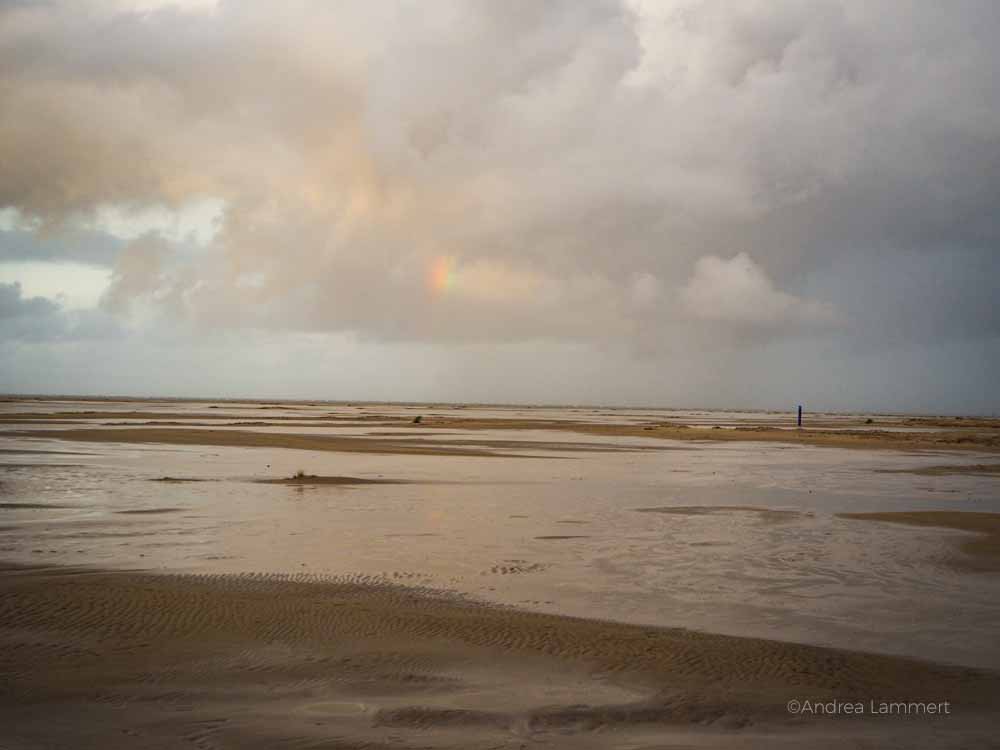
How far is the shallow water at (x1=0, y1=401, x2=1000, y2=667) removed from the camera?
10.5m

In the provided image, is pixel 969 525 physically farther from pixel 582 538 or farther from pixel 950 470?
pixel 950 470

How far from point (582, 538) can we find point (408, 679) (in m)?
8.20

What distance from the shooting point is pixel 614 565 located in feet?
43.2

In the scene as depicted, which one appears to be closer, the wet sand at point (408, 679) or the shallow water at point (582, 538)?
the wet sand at point (408, 679)

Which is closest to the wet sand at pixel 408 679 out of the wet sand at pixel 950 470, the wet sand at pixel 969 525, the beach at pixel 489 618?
the beach at pixel 489 618

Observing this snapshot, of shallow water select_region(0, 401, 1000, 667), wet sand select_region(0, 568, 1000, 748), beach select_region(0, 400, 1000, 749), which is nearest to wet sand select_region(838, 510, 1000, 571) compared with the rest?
beach select_region(0, 400, 1000, 749)

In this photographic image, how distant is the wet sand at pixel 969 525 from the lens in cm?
1399

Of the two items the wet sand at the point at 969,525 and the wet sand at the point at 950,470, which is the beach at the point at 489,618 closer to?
the wet sand at the point at 969,525

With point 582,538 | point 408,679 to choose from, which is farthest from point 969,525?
point 408,679

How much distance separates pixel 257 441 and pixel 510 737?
40721 mm

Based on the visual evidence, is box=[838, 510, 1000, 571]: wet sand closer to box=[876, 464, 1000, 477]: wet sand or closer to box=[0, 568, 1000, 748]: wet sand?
box=[0, 568, 1000, 748]: wet sand

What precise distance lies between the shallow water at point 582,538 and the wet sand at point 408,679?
1.08 m

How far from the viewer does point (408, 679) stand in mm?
7793

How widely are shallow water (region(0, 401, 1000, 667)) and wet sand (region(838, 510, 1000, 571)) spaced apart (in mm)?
453
